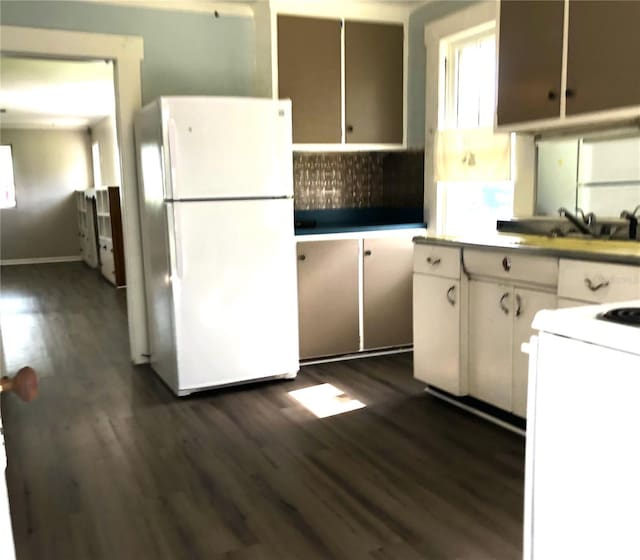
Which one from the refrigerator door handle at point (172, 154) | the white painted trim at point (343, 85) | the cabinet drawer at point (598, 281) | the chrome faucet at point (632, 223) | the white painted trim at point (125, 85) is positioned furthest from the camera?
the white painted trim at point (343, 85)

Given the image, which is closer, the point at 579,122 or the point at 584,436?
the point at 584,436

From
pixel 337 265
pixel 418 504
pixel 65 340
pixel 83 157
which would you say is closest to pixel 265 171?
pixel 337 265

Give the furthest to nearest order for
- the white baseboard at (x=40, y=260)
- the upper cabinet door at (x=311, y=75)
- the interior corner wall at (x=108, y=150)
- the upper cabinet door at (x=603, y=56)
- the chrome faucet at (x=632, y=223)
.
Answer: the white baseboard at (x=40, y=260), the interior corner wall at (x=108, y=150), the upper cabinet door at (x=311, y=75), the chrome faucet at (x=632, y=223), the upper cabinet door at (x=603, y=56)

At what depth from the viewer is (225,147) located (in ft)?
10.7

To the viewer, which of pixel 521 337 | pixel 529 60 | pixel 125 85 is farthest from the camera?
pixel 125 85

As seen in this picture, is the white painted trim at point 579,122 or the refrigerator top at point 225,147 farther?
the refrigerator top at point 225,147

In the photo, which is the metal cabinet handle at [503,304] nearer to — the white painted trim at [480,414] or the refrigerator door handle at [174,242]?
the white painted trim at [480,414]

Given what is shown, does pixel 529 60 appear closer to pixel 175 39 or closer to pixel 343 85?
pixel 343 85

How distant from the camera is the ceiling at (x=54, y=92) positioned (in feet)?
18.0

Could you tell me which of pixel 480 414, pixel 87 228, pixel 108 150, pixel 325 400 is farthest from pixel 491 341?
pixel 87 228

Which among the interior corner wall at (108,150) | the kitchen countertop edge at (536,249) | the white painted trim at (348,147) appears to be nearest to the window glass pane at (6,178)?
the interior corner wall at (108,150)

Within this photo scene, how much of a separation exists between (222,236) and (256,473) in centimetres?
133

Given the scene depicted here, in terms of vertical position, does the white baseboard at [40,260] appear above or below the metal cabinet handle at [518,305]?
below

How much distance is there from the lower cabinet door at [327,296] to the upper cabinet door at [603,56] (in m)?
1.64
